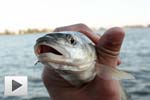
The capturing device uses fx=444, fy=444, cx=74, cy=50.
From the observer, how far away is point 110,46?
2.31 meters

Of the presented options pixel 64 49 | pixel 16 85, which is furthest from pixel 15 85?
pixel 64 49

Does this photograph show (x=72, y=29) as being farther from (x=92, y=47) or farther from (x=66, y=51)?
(x=66, y=51)

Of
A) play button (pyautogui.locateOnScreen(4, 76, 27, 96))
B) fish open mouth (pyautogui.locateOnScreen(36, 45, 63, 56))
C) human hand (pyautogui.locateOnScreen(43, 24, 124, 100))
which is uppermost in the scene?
fish open mouth (pyautogui.locateOnScreen(36, 45, 63, 56))

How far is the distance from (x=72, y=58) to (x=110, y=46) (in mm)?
208

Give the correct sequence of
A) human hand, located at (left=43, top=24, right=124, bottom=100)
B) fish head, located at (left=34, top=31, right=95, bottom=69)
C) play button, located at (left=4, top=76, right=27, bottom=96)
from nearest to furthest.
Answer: fish head, located at (left=34, top=31, right=95, bottom=69)
human hand, located at (left=43, top=24, right=124, bottom=100)
play button, located at (left=4, top=76, right=27, bottom=96)

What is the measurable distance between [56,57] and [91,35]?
1.64 ft

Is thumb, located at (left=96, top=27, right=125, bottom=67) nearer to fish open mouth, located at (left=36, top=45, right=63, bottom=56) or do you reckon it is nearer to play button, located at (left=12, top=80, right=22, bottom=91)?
fish open mouth, located at (left=36, top=45, right=63, bottom=56)

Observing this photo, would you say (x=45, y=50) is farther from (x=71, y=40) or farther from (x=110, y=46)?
(x=110, y=46)

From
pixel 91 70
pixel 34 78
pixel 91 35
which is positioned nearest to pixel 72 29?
pixel 91 35

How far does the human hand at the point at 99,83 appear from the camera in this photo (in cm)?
229

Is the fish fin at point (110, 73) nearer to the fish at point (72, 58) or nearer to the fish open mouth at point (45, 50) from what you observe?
the fish at point (72, 58)

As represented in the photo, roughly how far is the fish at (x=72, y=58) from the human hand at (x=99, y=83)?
0.11 ft

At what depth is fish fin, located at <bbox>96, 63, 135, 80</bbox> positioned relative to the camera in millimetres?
2363

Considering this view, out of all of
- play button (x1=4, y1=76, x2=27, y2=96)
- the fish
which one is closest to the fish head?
the fish
